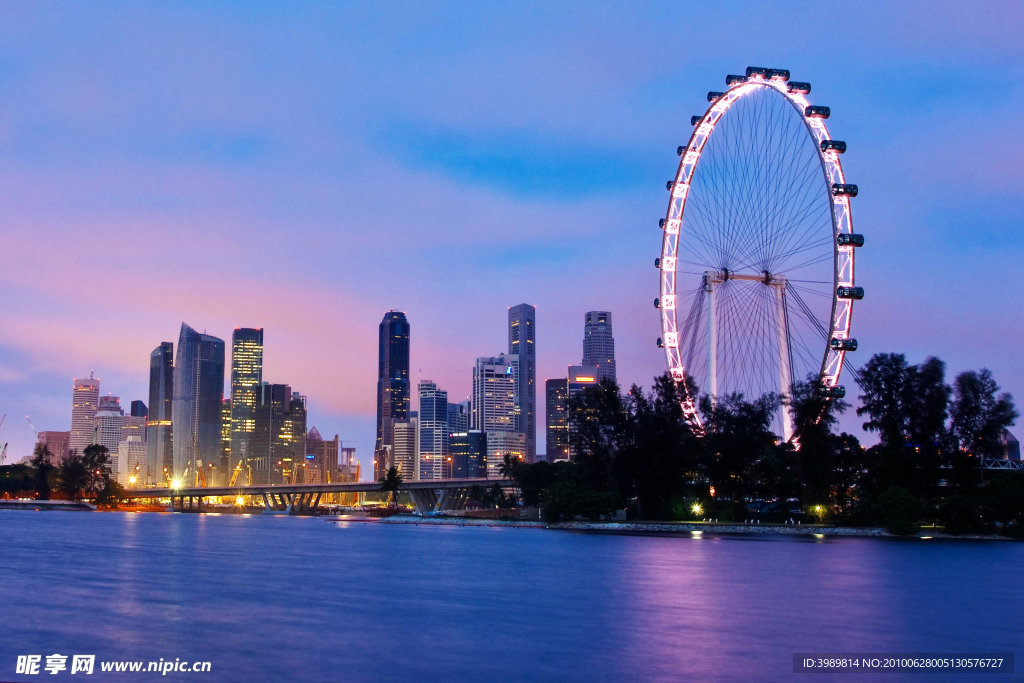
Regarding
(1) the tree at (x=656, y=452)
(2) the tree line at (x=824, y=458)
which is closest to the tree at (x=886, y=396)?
(2) the tree line at (x=824, y=458)

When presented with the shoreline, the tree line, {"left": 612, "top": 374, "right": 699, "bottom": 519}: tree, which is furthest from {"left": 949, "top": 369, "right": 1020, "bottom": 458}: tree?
{"left": 612, "top": 374, "right": 699, "bottom": 519}: tree

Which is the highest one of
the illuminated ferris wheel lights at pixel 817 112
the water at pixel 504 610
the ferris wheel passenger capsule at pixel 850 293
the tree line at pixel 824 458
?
the illuminated ferris wheel lights at pixel 817 112

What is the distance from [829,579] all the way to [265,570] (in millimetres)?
30815

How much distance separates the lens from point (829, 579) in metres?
51.2

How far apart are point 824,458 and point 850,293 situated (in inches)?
937

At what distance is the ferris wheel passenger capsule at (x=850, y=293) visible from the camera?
7625 centimetres

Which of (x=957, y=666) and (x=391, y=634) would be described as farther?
(x=391, y=634)

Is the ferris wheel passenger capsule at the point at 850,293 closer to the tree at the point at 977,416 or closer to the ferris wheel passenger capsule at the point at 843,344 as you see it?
the ferris wheel passenger capsule at the point at 843,344

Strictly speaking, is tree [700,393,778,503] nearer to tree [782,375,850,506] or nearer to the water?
tree [782,375,850,506]

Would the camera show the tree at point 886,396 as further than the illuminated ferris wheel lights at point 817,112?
→ Yes

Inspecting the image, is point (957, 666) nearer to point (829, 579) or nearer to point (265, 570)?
point (829, 579)

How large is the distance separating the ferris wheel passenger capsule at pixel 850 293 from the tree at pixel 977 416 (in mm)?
31049

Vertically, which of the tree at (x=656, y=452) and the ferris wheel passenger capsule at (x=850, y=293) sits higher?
the ferris wheel passenger capsule at (x=850, y=293)

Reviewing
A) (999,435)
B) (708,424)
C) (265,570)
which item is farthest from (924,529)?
(265,570)
